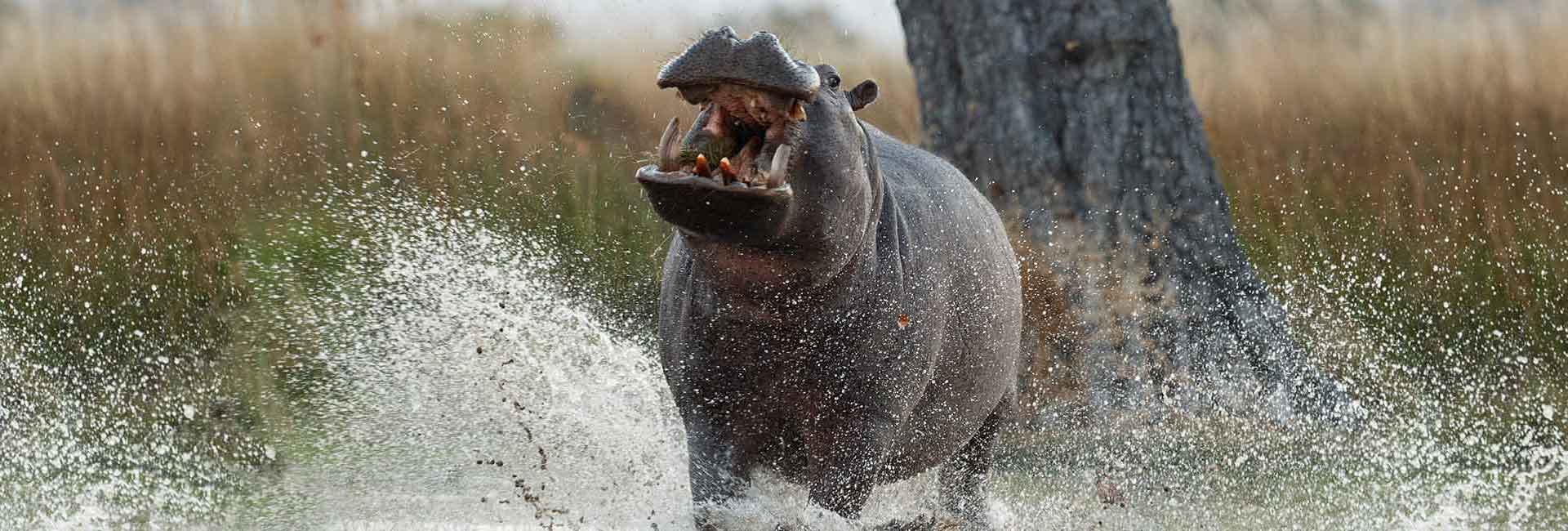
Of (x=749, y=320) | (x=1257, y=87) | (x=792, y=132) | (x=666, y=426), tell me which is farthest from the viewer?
(x=1257, y=87)

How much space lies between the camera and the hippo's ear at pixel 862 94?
4371 millimetres

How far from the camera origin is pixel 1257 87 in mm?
9742

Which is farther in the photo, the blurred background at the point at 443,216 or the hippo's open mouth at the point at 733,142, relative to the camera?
the blurred background at the point at 443,216

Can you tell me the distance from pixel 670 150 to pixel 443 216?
3957 millimetres

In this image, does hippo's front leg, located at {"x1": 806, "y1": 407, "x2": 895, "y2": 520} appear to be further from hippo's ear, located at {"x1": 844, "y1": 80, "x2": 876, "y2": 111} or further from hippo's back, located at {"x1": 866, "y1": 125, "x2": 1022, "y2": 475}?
hippo's ear, located at {"x1": 844, "y1": 80, "x2": 876, "y2": 111}

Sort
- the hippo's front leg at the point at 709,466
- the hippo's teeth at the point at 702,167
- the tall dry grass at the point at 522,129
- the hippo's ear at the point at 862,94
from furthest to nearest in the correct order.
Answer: the tall dry grass at the point at 522,129
the hippo's front leg at the point at 709,466
the hippo's ear at the point at 862,94
the hippo's teeth at the point at 702,167

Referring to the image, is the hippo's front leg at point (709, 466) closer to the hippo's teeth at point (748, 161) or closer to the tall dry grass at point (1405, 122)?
the hippo's teeth at point (748, 161)

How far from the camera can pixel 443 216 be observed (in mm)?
7480

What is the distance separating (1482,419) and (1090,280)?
1712 mm

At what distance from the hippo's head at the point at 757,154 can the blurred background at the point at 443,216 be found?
7.43ft

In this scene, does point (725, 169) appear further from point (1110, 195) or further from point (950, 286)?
point (1110, 195)

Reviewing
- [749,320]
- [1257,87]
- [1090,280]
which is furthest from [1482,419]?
[749,320]

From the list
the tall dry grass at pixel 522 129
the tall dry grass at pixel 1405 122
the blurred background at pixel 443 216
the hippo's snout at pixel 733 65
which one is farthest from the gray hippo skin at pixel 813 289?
the tall dry grass at pixel 1405 122

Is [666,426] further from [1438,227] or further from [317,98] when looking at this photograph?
[1438,227]
